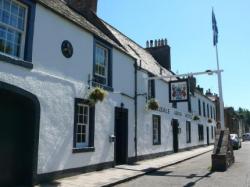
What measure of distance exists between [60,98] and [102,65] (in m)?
3.95

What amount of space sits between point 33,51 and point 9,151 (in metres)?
3.29

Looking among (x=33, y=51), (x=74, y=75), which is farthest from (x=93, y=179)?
(x=33, y=51)

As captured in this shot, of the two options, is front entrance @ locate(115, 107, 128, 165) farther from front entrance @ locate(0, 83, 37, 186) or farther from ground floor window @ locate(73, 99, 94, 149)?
front entrance @ locate(0, 83, 37, 186)

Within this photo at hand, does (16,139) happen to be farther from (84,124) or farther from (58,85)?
(84,124)

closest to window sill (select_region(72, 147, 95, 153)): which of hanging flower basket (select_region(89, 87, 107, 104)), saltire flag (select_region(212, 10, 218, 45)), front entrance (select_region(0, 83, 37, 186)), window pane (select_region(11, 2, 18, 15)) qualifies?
hanging flower basket (select_region(89, 87, 107, 104))

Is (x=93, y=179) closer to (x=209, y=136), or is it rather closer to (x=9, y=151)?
(x=9, y=151)

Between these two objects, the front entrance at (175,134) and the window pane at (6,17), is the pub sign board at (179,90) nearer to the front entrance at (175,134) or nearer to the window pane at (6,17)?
the front entrance at (175,134)

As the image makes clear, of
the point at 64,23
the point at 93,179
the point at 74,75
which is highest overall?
the point at 64,23

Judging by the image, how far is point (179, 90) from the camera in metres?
18.4

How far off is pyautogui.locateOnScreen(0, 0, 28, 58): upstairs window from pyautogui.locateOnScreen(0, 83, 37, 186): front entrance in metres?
1.42

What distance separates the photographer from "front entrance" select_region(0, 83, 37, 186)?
29.9 feet

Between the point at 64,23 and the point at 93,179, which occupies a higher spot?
the point at 64,23

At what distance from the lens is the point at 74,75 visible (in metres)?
12.2

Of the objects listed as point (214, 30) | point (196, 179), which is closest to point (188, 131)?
point (214, 30)
